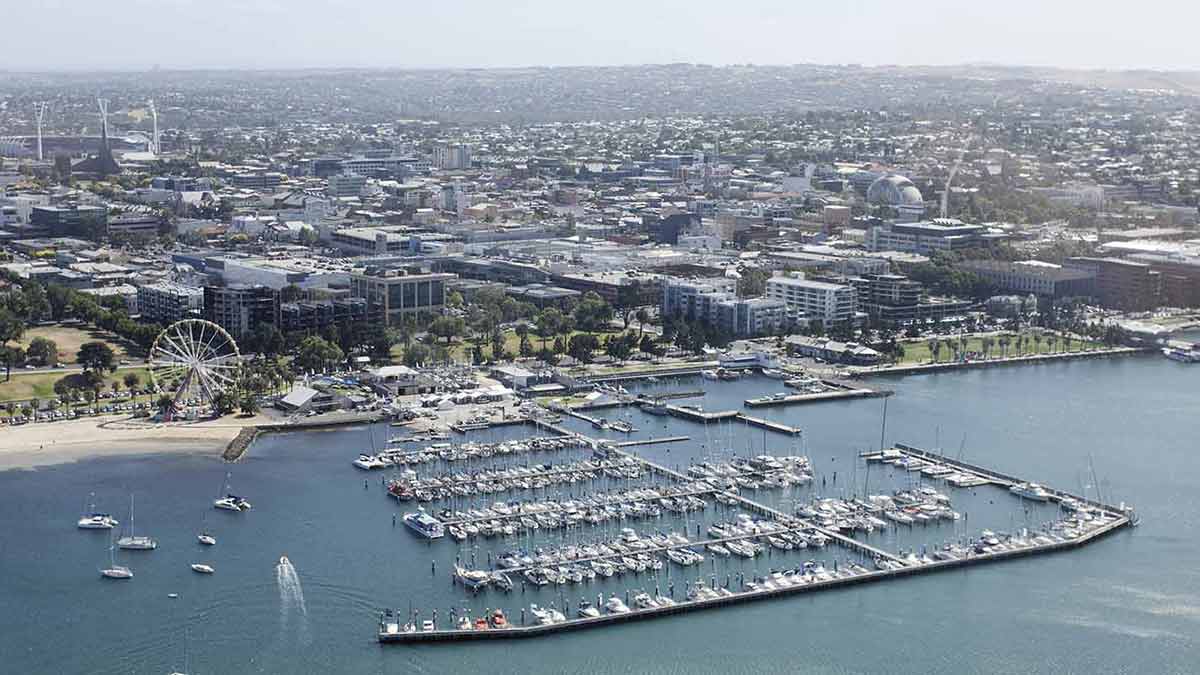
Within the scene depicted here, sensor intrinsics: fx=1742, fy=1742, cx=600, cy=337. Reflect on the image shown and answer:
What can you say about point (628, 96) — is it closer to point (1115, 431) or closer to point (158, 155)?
point (158, 155)

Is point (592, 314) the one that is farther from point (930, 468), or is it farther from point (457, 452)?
point (930, 468)

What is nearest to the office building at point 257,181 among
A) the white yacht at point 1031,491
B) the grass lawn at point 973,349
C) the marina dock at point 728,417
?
the grass lawn at point 973,349

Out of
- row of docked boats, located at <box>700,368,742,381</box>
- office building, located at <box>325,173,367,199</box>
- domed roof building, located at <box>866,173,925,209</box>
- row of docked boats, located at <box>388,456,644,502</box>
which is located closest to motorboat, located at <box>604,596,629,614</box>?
row of docked boats, located at <box>388,456,644,502</box>

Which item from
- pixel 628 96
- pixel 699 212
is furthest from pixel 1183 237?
pixel 628 96

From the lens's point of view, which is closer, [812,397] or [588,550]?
[588,550]

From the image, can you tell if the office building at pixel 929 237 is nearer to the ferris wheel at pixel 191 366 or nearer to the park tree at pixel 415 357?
the park tree at pixel 415 357

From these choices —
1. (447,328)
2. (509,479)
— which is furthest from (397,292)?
(509,479)
